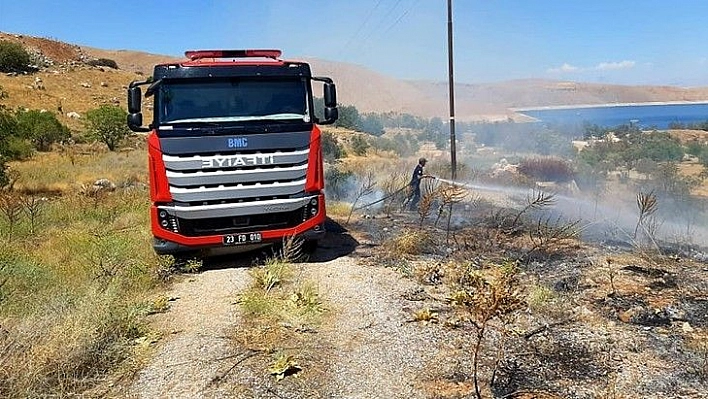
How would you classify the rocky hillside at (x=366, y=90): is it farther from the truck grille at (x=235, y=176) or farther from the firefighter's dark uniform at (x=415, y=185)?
the truck grille at (x=235, y=176)

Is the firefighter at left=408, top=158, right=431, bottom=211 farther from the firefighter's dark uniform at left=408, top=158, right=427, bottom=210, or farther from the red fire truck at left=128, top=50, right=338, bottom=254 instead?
the red fire truck at left=128, top=50, right=338, bottom=254

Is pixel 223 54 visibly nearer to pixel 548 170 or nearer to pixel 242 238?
pixel 242 238

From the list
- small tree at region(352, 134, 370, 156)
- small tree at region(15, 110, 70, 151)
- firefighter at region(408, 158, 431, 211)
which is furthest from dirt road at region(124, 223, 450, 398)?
small tree at region(352, 134, 370, 156)

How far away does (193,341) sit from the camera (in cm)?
571

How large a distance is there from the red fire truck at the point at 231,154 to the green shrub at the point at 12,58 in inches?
2001

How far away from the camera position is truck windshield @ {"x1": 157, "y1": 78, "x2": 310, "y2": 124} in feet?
26.3

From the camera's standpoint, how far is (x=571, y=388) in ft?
15.3

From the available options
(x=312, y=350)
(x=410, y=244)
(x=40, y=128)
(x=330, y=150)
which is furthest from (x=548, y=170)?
(x=40, y=128)

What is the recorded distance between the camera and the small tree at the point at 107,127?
31.5 m

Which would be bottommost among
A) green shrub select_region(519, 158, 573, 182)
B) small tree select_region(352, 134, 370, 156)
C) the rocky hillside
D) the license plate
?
green shrub select_region(519, 158, 573, 182)

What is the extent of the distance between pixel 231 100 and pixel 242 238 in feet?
6.13

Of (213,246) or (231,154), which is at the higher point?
(231,154)

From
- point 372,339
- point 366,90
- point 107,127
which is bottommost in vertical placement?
point 372,339

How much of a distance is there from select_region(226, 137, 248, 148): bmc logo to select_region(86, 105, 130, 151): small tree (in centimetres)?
2589
